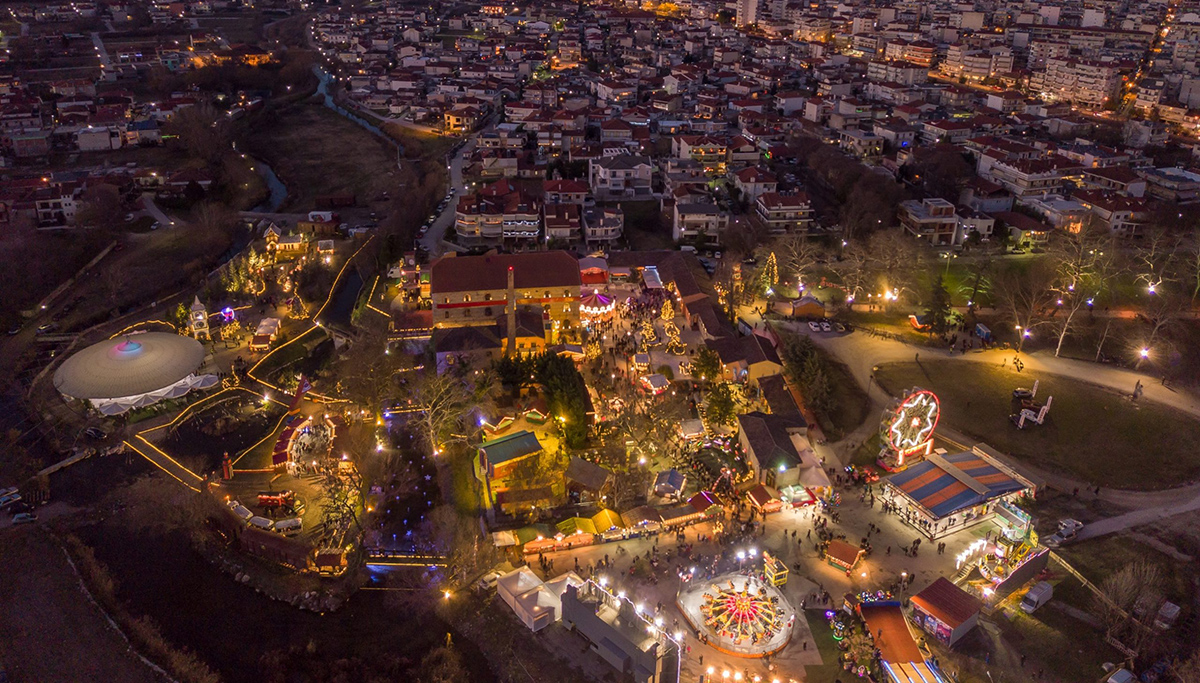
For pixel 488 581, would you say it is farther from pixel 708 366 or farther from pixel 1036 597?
pixel 1036 597

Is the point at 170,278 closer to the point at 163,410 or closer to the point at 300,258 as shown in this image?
the point at 300,258

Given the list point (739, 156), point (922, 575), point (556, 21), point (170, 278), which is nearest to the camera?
point (922, 575)

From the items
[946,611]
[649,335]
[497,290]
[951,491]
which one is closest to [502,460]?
[649,335]

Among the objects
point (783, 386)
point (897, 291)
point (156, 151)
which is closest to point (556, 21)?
point (156, 151)

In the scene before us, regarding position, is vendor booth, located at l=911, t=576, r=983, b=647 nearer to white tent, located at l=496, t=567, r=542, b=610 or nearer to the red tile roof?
white tent, located at l=496, t=567, r=542, b=610

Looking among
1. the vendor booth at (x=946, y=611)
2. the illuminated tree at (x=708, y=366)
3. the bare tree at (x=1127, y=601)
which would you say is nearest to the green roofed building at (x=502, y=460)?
the illuminated tree at (x=708, y=366)
